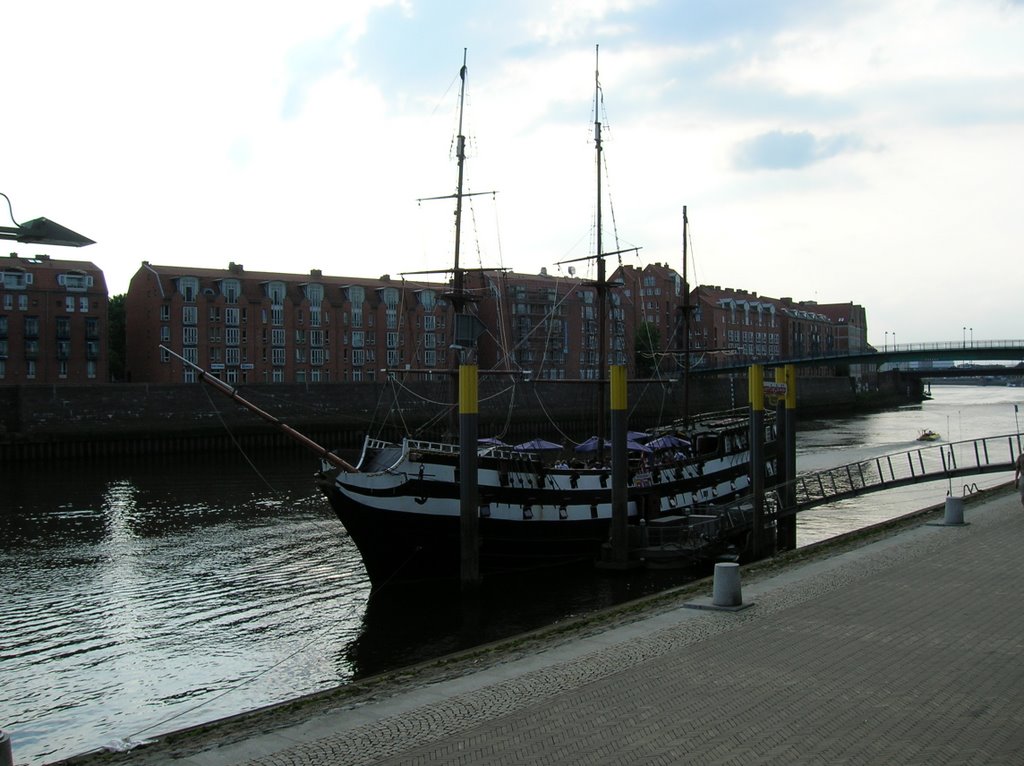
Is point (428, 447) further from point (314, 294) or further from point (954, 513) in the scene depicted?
point (314, 294)

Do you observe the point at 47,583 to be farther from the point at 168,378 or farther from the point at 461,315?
the point at 168,378

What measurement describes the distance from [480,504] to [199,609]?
797 cm

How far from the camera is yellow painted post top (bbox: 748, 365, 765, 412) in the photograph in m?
27.7

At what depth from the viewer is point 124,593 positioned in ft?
86.6

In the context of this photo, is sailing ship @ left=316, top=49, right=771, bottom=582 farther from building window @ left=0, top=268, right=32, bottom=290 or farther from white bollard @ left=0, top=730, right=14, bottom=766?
building window @ left=0, top=268, right=32, bottom=290

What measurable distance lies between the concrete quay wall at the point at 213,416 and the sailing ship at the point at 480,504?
22139 mm

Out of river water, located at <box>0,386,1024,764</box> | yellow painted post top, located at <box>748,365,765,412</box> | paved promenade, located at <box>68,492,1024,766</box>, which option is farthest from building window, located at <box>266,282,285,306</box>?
paved promenade, located at <box>68,492,1024,766</box>

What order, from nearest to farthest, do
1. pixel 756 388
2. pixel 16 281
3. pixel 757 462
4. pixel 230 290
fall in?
pixel 757 462 < pixel 756 388 < pixel 16 281 < pixel 230 290

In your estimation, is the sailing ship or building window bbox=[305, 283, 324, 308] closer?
the sailing ship

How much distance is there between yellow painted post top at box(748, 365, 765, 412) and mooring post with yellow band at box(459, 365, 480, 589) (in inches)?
350

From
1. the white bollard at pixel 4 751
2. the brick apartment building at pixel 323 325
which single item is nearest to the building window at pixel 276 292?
the brick apartment building at pixel 323 325

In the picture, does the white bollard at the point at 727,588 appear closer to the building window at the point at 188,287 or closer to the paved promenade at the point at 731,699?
the paved promenade at the point at 731,699

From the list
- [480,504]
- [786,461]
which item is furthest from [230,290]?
[480,504]

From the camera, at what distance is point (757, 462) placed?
27.8 m
